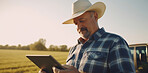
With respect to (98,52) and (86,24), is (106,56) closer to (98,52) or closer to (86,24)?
(98,52)

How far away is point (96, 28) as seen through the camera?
8.22 feet

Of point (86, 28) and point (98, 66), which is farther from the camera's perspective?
point (86, 28)

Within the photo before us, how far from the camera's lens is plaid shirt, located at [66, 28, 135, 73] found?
5.48ft

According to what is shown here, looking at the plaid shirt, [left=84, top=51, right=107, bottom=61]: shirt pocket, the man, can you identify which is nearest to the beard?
the man

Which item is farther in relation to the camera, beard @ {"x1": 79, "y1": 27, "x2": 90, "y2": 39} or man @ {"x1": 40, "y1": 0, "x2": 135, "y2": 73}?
beard @ {"x1": 79, "y1": 27, "x2": 90, "y2": 39}

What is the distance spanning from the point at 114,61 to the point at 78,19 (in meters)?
1.08

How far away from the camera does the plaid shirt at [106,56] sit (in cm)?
→ 167

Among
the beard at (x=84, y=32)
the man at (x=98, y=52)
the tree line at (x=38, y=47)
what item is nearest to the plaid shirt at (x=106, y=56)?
the man at (x=98, y=52)

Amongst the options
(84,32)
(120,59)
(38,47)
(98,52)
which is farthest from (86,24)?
(38,47)

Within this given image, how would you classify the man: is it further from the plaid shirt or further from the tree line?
the tree line

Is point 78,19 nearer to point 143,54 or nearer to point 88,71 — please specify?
point 88,71

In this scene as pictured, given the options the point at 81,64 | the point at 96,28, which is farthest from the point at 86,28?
the point at 81,64

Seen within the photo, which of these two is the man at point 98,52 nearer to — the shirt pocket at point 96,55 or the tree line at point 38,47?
the shirt pocket at point 96,55

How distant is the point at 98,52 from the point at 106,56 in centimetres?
15
